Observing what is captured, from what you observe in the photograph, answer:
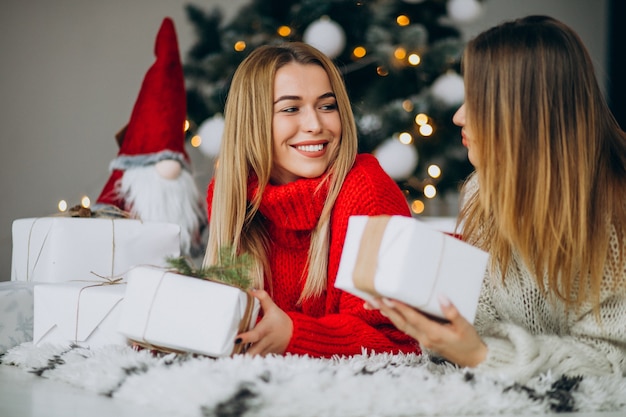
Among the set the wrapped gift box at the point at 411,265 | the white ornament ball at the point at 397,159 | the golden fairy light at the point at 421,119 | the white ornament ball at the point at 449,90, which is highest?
the white ornament ball at the point at 449,90

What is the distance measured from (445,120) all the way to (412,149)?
230mm

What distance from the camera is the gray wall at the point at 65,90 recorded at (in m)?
2.79

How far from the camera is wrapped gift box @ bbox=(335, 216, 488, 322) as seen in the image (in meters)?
0.91

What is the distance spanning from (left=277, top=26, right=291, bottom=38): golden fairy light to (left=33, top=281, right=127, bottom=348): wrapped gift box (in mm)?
1538

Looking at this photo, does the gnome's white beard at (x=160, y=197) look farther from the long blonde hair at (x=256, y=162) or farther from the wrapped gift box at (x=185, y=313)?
the wrapped gift box at (x=185, y=313)

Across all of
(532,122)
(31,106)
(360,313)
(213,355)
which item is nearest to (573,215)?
(532,122)

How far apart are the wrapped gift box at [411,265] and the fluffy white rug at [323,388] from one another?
0.11 m

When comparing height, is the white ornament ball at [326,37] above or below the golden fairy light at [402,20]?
below

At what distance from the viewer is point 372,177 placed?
145 centimetres

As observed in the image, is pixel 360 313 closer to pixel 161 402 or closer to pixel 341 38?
pixel 161 402

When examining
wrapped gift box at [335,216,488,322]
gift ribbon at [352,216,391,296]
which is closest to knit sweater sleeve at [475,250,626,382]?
wrapped gift box at [335,216,488,322]

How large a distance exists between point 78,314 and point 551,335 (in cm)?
87

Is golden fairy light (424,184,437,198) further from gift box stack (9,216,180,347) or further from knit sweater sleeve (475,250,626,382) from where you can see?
knit sweater sleeve (475,250,626,382)

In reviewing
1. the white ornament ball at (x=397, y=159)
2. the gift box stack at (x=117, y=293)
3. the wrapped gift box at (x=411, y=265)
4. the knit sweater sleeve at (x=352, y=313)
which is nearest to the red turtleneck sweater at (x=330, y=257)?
the knit sweater sleeve at (x=352, y=313)
